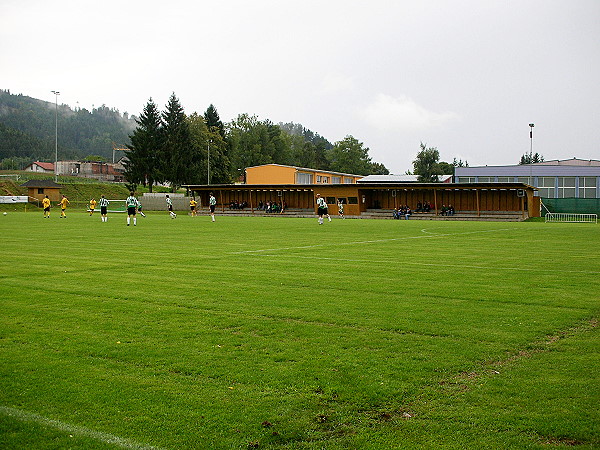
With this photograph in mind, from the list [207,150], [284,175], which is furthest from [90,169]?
[284,175]

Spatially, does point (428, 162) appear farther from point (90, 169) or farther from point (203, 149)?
point (90, 169)

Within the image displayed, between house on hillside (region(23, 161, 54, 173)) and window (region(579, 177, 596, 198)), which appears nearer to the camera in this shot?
window (region(579, 177, 596, 198))

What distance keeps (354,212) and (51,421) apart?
58694 mm

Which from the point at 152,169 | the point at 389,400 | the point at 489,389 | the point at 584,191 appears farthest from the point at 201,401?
the point at 152,169

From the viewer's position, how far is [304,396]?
5316 mm

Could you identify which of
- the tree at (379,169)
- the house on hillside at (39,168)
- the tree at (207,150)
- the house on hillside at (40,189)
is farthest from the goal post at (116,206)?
the tree at (379,169)

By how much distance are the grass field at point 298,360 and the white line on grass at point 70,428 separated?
17mm

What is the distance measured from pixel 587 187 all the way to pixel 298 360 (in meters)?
82.7

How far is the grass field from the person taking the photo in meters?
4.60

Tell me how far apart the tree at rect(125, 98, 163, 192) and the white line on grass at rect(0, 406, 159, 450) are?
92.6 meters

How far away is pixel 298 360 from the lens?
252 inches

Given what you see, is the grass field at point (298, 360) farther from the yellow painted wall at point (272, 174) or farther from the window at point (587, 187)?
the window at point (587, 187)

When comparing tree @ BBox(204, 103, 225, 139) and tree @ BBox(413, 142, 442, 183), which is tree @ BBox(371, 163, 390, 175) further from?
tree @ BBox(204, 103, 225, 139)

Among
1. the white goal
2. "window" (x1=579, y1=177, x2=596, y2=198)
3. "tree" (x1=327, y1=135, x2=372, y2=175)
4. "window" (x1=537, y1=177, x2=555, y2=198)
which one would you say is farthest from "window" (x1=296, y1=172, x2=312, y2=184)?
"tree" (x1=327, y1=135, x2=372, y2=175)
